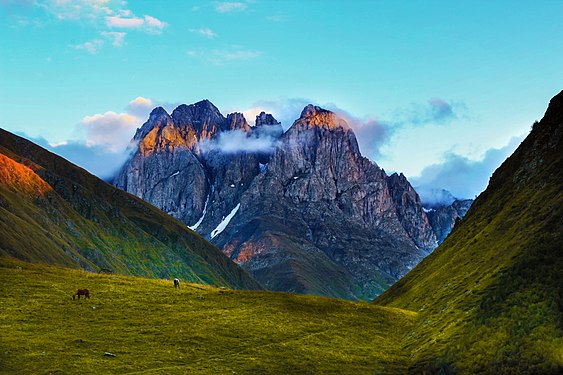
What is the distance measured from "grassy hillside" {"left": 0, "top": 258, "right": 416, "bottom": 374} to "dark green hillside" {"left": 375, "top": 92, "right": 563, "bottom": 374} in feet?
24.7

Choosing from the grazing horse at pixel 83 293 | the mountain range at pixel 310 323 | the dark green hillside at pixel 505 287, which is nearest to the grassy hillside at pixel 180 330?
the mountain range at pixel 310 323

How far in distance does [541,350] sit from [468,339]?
35.9 feet

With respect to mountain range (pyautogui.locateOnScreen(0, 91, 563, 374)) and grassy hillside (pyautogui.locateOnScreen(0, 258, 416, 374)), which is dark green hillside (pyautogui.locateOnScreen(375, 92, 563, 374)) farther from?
grassy hillside (pyautogui.locateOnScreen(0, 258, 416, 374))

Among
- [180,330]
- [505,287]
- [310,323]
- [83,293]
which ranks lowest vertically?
[180,330]

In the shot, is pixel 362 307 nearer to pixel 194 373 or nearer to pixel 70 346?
pixel 194 373

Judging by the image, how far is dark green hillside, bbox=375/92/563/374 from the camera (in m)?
70.3

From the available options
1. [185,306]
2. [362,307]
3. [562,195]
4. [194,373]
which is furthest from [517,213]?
[194,373]

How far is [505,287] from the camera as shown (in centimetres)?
8550

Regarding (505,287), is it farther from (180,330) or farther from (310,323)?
(180,330)

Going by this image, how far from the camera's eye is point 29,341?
224 feet

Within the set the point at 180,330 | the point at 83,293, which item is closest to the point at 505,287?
the point at 180,330

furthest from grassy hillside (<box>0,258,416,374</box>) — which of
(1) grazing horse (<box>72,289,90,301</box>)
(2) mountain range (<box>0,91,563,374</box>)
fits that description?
(1) grazing horse (<box>72,289,90,301</box>)

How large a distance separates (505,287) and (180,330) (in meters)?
50.3

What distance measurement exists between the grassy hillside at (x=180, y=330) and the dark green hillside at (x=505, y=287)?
24.7 ft
